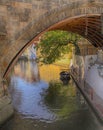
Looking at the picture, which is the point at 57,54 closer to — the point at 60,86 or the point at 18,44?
the point at 60,86

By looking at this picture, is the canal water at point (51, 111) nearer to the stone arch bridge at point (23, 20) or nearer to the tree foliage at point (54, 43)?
the stone arch bridge at point (23, 20)

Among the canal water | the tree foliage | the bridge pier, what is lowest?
the canal water

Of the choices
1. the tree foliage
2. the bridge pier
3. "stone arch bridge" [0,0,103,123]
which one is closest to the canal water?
the bridge pier

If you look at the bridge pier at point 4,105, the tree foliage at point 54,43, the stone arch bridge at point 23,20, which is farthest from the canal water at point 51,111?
the tree foliage at point 54,43

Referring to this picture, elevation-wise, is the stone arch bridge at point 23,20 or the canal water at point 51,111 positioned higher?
the stone arch bridge at point 23,20

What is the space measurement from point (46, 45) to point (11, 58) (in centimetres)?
2004

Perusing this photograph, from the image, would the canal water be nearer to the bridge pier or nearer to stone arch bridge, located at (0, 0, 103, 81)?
the bridge pier

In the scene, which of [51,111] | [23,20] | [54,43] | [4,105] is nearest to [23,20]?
[23,20]

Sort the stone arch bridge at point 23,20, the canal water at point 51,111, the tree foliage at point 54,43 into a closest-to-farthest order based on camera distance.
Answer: the stone arch bridge at point 23,20 → the canal water at point 51,111 → the tree foliage at point 54,43

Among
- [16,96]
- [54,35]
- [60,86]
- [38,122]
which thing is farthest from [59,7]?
[54,35]

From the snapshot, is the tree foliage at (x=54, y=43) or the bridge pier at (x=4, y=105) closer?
the bridge pier at (x=4, y=105)

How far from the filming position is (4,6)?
1675 cm

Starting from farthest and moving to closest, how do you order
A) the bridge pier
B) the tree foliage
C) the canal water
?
→ 1. the tree foliage
2. the canal water
3. the bridge pier

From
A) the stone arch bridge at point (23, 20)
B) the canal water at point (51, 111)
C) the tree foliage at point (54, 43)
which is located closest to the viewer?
the stone arch bridge at point (23, 20)
